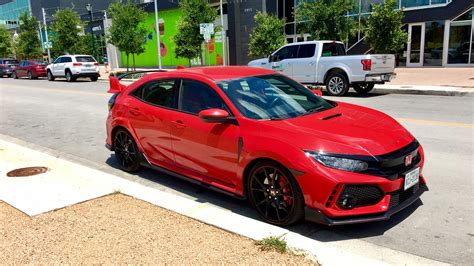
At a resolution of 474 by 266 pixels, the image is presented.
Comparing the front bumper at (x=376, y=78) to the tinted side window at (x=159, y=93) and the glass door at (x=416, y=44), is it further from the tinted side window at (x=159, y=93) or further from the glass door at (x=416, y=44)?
the glass door at (x=416, y=44)

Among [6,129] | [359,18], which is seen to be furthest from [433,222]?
[359,18]

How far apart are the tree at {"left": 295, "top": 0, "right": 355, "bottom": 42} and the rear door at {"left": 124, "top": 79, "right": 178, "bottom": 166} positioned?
16.2 m

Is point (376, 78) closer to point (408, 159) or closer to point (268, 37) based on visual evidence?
point (408, 159)

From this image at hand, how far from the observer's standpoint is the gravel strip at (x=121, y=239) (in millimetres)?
3334

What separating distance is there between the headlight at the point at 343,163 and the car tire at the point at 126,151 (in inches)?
123

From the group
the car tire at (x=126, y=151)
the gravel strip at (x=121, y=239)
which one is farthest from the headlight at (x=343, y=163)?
the car tire at (x=126, y=151)

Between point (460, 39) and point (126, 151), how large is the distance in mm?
25415

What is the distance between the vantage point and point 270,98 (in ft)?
16.0

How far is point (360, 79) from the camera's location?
14.3 meters

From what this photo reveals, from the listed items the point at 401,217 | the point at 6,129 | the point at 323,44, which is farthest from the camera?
the point at 323,44

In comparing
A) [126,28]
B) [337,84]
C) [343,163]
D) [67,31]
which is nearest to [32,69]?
[67,31]

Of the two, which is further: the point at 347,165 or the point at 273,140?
the point at 273,140

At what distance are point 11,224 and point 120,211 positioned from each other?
1.06m

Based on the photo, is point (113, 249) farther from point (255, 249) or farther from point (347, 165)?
point (347, 165)
